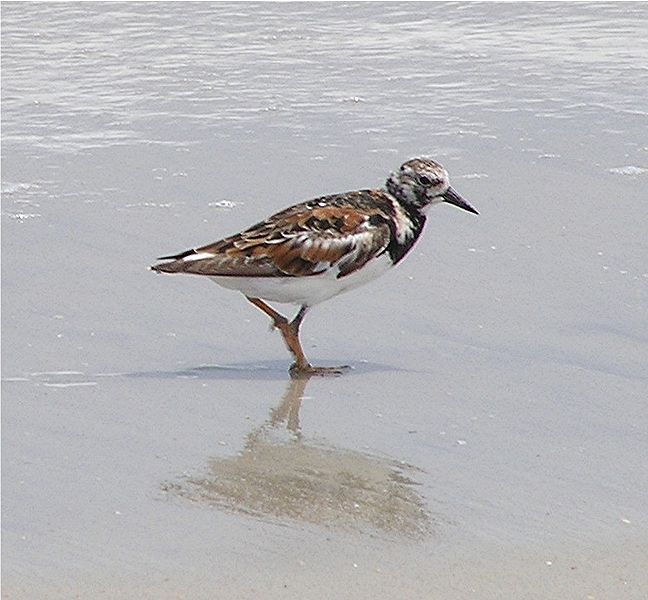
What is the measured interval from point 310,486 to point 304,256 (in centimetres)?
134

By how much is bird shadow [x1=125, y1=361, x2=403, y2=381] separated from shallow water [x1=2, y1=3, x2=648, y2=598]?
0.02m

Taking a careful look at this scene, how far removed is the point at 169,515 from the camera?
409cm

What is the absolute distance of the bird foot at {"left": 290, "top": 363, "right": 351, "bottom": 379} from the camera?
17.4ft

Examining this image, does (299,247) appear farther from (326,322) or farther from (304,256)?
(326,322)

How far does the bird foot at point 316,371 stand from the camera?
5.32m

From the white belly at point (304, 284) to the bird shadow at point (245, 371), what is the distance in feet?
0.79

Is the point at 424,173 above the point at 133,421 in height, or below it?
above

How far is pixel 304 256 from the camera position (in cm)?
550

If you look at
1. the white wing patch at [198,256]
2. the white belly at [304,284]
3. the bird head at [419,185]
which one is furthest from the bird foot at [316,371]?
the bird head at [419,185]

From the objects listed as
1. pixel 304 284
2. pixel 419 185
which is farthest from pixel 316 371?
pixel 419 185

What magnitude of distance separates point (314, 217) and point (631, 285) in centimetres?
127

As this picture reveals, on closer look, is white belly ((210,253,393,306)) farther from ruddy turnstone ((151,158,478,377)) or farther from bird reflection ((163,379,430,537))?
bird reflection ((163,379,430,537))

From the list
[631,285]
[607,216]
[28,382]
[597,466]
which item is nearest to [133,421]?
[28,382]

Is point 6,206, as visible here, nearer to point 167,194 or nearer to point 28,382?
point 167,194
